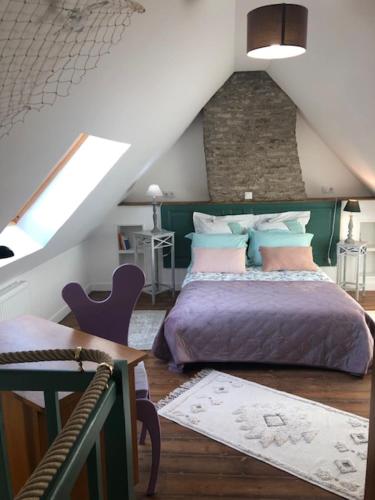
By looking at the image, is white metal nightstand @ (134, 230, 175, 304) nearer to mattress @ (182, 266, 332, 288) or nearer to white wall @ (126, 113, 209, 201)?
white wall @ (126, 113, 209, 201)

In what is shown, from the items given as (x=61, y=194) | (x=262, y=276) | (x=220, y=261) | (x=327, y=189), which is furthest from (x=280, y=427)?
(x=327, y=189)

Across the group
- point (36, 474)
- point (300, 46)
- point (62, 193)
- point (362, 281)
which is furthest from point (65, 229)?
point (362, 281)

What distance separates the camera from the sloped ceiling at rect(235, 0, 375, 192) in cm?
240

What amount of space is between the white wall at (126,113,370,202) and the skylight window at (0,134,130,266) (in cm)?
186

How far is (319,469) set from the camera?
7.04ft

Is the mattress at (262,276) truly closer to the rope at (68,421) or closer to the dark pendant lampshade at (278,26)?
the dark pendant lampshade at (278,26)

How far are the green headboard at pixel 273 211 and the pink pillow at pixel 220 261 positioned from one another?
87 cm

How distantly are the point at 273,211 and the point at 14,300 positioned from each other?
3150 mm

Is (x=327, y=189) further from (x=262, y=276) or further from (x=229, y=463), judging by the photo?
(x=229, y=463)

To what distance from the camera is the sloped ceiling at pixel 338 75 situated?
7.88 feet

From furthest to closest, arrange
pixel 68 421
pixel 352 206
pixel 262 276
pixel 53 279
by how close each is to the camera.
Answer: pixel 352 206, pixel 53 279, pixel 262 276, pixel 68 421

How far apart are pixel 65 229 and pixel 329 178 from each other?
339 cm

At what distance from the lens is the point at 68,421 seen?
0.69 m

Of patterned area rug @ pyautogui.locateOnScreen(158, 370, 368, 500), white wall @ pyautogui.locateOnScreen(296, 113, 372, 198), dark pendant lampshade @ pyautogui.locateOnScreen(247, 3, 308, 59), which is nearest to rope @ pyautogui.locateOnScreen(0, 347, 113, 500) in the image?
patterned area rug @ pyautogui.locateOnScreen(158, 370, 368, 500)
